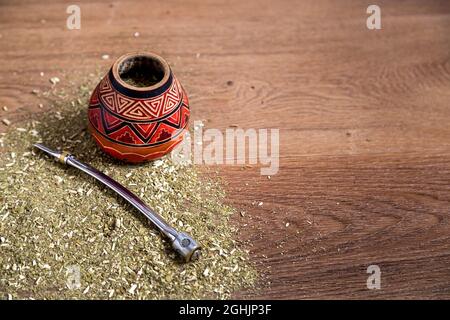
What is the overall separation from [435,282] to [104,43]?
1.00m

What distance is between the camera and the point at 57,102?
1383 millimetres

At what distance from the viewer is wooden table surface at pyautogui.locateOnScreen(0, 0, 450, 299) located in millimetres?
1160

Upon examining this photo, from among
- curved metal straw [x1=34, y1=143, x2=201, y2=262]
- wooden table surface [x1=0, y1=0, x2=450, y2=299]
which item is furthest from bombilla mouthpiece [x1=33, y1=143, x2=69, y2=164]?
wooden table surface [x1=0, y1=0, x2=450, y2=299]

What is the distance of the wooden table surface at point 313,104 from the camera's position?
45.7 inches

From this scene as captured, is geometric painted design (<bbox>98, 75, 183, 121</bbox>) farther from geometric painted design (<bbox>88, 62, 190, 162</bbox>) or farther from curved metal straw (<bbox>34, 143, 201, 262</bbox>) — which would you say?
curved metal straw (<bbox>34, 143, 201, 262</bbox>)

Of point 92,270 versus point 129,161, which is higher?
point 129,161

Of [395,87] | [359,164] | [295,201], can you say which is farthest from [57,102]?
[395,87]

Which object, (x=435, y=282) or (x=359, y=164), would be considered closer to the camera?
(x=435, y=282)

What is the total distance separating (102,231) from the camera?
1133 millimetres

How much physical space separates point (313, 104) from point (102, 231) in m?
0.61

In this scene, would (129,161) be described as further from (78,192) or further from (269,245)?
(269,245)

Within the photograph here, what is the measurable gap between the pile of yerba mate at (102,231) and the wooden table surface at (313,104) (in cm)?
7

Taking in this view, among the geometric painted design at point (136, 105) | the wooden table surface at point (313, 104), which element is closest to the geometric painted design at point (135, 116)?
the geometric painted design at point (136, 105)

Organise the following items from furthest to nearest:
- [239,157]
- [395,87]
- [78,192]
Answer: [395,87], [239,157], [78,192]
